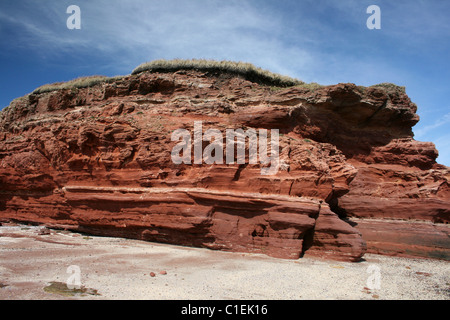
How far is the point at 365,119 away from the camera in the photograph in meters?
16.3

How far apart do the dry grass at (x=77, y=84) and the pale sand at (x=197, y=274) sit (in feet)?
29.7

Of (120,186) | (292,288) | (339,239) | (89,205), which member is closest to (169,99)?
(120,186)

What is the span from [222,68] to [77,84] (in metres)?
8.20

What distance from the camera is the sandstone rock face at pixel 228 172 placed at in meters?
10.4

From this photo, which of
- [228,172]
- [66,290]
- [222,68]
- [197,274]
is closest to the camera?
[66,290]

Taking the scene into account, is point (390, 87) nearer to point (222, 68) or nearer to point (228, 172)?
point (222, 68)

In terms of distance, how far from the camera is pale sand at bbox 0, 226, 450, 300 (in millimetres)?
5957

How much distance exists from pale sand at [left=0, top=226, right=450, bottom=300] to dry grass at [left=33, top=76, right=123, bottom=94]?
905 cm
